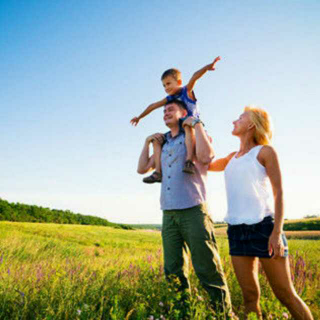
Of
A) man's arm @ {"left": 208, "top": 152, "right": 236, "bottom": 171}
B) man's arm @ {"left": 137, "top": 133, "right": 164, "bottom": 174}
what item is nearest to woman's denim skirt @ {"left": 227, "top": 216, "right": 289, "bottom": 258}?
man's arm @ {"left": 208, "top": 152, "right": 236, "bottom": 171}

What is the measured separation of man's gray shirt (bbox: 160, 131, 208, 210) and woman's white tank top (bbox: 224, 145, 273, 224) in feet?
1.12

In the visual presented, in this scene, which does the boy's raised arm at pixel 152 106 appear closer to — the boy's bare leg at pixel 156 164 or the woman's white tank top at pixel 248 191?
the boy's bare leg at pixel 156 164

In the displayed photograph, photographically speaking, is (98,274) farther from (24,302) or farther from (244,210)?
(244,210)

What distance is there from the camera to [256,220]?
8.09 ft

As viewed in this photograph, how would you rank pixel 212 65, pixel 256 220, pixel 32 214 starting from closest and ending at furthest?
pixel 256 220
pixel 212 65
pixel 32 214

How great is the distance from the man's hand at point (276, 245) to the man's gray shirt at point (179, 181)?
77 centimetres

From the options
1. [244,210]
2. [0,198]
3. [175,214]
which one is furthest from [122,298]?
[0,198]

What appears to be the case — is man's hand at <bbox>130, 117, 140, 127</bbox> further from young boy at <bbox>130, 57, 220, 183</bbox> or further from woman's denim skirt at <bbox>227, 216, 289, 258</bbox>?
woman's denim skirt at <bbox>227, 216, 289, 258</bbox>

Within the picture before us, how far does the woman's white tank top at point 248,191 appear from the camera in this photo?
98.8 inches

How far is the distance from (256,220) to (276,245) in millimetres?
269

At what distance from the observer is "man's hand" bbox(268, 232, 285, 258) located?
90.4 inches

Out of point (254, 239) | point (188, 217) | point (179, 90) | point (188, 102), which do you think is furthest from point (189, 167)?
point (179, 90)

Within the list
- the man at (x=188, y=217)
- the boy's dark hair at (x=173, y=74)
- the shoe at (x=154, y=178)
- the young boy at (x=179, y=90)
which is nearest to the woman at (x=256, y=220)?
the man at (x=188, y=217)

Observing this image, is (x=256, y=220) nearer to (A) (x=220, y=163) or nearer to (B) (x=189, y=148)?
(A) (x=220, y=163)
